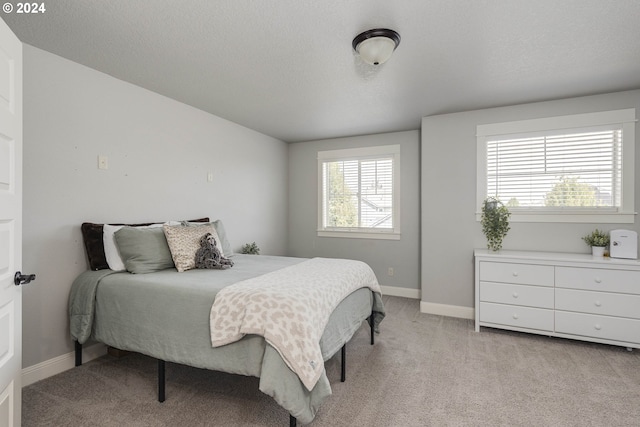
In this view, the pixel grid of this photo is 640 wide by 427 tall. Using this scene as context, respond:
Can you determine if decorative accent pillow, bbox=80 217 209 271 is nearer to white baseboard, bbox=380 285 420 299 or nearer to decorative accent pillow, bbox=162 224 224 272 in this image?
decorative accent pillow, bbox=162 224 224 272

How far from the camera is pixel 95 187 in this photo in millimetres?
2557

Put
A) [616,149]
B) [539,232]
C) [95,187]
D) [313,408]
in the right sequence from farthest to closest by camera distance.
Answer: [539,232] → [616,149] → [95,187] → [313,408]

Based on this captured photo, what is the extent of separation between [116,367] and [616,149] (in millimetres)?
4818

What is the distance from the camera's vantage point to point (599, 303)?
2.78 m

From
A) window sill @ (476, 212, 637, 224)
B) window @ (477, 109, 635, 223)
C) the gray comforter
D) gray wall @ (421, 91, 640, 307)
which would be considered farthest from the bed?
window @ (477, 109, 635, 223)

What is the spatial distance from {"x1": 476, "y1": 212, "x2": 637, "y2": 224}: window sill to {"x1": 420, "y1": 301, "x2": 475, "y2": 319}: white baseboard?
44.2 inches

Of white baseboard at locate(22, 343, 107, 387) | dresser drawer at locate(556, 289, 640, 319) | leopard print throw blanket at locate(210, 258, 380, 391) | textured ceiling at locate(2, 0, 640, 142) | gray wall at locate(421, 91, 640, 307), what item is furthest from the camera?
gray wall at locate(421, 91, 640, 307)

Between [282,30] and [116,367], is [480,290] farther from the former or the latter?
[116,367]

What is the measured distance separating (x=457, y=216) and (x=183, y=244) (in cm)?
290

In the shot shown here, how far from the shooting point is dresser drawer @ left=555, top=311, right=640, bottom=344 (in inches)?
106

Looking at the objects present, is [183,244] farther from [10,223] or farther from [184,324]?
[10,223]

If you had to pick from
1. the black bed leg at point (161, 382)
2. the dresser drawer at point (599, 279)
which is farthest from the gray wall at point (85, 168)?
the dresser drawer at point (599, 279)

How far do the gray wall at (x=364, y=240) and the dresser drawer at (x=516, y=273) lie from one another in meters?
1.30

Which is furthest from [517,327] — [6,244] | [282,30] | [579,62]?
[6,244]
